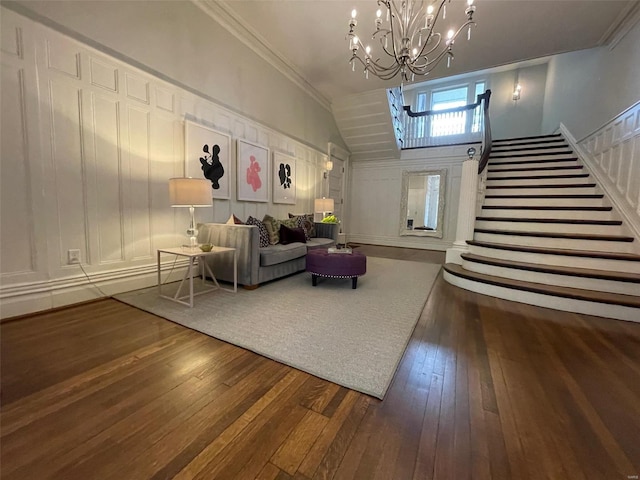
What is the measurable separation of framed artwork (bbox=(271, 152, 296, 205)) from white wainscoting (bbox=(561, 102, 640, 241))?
477cm

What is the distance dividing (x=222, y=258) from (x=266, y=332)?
1.48 m

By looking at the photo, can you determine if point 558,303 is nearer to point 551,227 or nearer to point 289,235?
point 551,227

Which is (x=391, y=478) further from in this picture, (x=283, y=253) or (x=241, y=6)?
(x=241, y=6)

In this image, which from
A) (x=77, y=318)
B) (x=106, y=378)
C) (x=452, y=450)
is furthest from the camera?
(x=77, y=318)

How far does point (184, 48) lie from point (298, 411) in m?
3.88

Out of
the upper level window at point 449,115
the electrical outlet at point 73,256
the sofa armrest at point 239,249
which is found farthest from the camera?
the upper level window at point 449,115

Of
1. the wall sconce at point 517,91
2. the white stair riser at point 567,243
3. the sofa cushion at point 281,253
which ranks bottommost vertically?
the sofa cushion at point 281,253

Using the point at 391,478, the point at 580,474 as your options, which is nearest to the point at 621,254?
the point at 580,474

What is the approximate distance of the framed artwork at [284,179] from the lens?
4.66 m

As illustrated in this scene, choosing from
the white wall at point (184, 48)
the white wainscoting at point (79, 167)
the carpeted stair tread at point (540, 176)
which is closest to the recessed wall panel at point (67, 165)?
the white wainscoting at point (79, 167)

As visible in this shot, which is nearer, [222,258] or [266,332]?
[266,332]

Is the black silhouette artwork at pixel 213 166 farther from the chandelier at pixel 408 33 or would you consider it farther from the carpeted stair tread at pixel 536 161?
the carpeted stair tread at pixel 536 161

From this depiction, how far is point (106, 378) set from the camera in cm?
139

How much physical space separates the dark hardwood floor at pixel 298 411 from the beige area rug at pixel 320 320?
0.35 ft
